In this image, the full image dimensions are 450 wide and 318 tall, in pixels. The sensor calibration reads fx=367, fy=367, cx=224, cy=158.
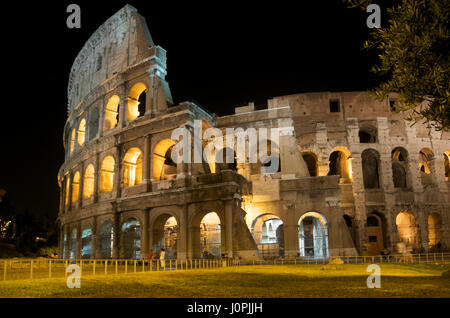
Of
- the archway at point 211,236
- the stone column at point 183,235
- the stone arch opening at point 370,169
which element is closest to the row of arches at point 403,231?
the stone arch opening at point 370,169

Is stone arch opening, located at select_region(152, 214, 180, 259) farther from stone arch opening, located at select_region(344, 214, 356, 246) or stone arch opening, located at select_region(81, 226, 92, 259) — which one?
stone arch opening, located at select_region(344, 214, 356, 246)

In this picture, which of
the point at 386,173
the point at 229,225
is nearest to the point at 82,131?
the point at 229,225

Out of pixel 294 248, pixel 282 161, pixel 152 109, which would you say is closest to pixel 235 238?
pixel 294 248

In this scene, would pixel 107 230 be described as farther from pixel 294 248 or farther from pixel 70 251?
pixel 294 248

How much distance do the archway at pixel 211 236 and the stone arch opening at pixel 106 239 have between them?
6.59 metres

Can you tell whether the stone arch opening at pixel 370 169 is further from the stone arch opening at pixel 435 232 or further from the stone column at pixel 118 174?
the stone column at pixel 118 174

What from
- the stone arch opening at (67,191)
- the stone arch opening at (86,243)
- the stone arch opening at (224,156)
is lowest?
the stone arch opening at (86,243)

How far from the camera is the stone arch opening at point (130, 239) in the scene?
2341 centimetres

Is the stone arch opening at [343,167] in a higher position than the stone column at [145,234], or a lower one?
higher

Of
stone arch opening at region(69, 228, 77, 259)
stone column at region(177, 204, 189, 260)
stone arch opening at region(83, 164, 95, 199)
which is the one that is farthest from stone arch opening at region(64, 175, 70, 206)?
stone column at region(177, 204, 189, 260)

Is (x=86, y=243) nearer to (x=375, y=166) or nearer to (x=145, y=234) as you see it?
(x=145, y=234)

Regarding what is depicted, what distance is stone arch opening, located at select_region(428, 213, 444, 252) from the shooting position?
1017 inches

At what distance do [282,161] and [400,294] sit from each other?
17695 millimetres

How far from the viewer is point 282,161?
24.1 m
